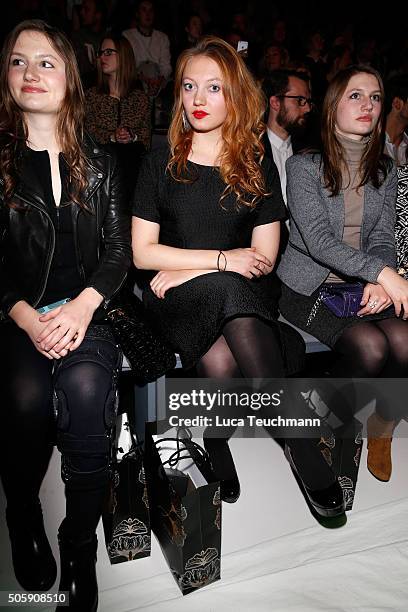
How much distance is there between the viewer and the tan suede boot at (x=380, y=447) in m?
2.21

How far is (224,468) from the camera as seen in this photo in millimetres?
2143

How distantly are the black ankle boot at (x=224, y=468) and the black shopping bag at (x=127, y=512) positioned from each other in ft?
1.25

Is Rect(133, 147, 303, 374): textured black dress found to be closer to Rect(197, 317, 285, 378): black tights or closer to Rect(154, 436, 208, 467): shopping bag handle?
Rect(197, 317, 285, 378): black tights

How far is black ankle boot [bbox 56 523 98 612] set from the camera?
1585 mm

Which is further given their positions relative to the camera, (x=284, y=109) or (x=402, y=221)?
(x=284, y=109)

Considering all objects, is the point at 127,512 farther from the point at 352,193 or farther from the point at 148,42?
the point at 148,42

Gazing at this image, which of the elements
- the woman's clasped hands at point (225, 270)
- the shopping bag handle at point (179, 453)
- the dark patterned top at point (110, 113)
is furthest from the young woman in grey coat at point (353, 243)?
the dark patterned top at point (110, 113)

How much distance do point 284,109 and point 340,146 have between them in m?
0.91

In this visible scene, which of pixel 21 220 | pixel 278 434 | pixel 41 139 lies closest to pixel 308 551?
pixel 278 434

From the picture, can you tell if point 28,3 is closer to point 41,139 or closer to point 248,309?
point 41,139

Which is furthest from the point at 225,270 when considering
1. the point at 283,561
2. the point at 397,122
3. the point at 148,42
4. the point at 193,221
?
the point at 148,42

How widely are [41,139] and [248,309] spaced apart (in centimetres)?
83

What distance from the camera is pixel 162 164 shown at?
2250 mm

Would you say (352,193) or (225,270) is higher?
(352,193)
